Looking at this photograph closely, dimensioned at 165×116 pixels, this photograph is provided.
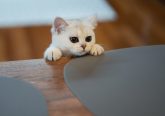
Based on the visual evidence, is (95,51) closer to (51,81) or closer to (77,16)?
(51,81)

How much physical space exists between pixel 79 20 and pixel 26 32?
4.30 ft

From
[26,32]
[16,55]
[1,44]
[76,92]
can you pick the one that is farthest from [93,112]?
[26,32]

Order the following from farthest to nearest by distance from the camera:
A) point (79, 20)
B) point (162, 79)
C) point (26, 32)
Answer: point (26, 32)
point (79, 20)
point (162, 79)

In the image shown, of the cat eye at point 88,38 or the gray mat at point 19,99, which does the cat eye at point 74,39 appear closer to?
the cat eye at point 88,38

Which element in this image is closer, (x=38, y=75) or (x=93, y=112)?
(x=93, y=112)

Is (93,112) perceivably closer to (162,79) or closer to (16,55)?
(162,79)

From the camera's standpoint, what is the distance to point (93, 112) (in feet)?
2.46

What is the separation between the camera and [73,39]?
39.4 inches

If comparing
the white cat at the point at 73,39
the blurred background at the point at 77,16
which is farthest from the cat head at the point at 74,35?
the blurred background at the point at 77,16

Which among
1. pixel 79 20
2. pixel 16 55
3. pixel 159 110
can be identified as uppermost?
pixel 79 20

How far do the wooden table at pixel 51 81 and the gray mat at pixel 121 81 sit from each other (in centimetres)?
2

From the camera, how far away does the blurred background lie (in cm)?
207

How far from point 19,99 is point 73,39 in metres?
0.32

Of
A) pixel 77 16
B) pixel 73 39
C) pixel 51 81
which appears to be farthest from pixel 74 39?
pixel 77 16
